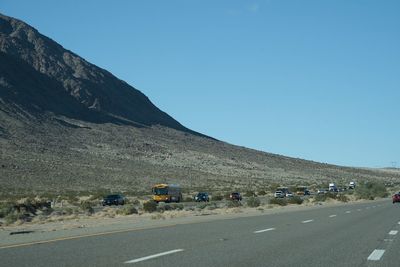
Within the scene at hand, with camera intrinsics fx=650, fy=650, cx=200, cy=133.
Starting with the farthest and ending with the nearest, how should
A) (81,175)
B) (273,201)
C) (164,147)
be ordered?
1. (164,147)
2. (81,175)
3. (273,201)

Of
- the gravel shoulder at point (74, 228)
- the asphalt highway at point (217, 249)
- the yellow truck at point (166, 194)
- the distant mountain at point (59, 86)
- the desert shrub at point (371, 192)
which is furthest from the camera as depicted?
the distant mountain at point (59, 86)

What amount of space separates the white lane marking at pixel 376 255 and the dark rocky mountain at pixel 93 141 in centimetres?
5966

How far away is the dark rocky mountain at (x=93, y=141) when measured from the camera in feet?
296

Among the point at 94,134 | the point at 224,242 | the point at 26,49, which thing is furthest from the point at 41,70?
the point at 224,242

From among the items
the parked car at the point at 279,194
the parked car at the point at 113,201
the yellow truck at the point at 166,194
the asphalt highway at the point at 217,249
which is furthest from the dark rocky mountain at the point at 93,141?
the asphalt highway at the point at 217,249

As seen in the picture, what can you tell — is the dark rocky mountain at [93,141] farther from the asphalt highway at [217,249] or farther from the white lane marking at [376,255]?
the white lane marking at [376,255]

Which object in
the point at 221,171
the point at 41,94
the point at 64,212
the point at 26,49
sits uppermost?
the point at 26,49

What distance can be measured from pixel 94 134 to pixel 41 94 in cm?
2240

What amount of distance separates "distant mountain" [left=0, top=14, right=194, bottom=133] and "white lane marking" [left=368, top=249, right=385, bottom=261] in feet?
364

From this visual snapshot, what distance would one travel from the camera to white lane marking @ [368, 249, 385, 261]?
526 inches

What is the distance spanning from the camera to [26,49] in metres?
172

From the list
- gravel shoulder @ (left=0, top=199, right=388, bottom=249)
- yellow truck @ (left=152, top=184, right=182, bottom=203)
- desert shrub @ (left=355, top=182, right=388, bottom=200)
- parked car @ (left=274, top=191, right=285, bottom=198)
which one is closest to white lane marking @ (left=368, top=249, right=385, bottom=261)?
gravel shoulder @ (left=0, top=199, right=388, bottom=249)

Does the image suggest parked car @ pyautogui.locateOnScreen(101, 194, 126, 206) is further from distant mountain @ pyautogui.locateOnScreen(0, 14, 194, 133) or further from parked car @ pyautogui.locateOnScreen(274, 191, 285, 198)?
distant mountain @ pyautogui.locateOnScreen(0, 14, 194, 133)

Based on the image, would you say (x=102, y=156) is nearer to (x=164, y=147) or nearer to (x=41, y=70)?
(x=164, y=147)
